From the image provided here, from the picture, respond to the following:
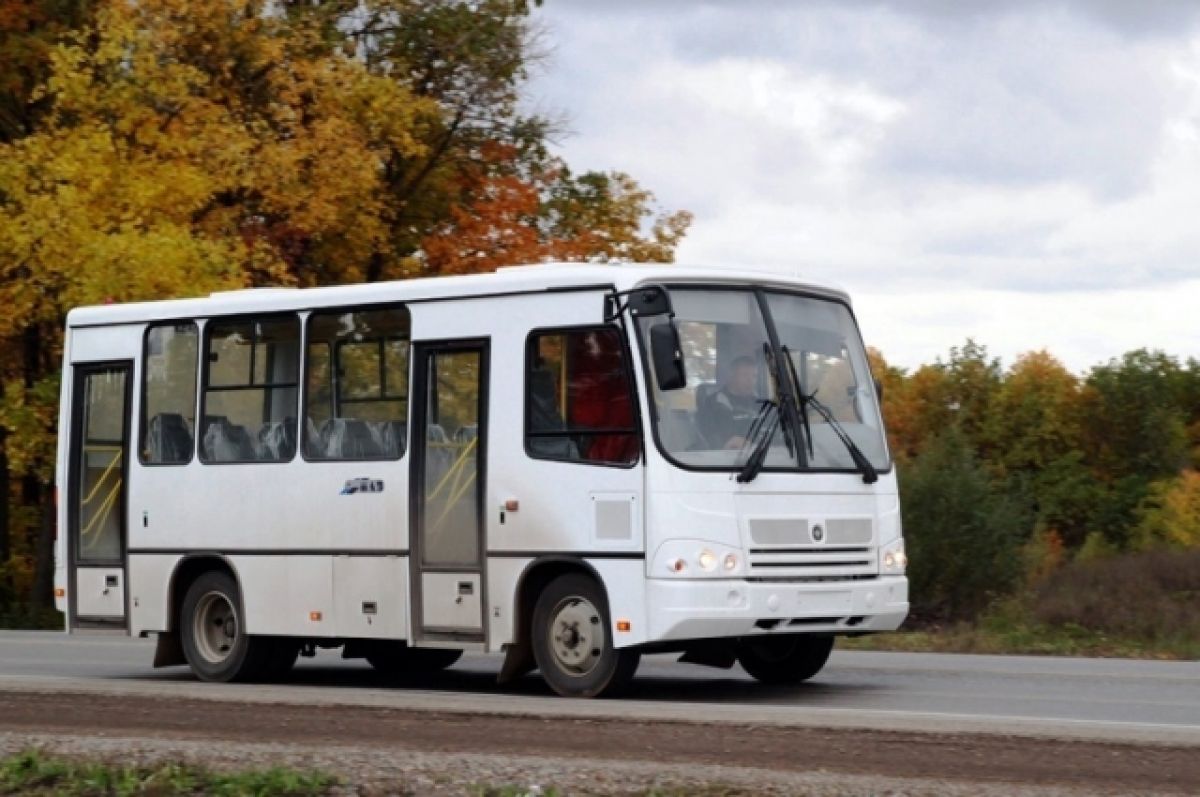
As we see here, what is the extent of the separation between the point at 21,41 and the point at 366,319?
2199 cm

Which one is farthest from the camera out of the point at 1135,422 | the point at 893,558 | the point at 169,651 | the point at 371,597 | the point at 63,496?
the point at 1135,422

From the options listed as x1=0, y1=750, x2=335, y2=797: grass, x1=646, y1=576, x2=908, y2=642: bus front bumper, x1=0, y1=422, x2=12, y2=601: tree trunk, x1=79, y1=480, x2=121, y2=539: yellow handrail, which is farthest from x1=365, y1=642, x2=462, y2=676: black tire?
x1=0, y1=422, x2=12, y2=601: tree trunk

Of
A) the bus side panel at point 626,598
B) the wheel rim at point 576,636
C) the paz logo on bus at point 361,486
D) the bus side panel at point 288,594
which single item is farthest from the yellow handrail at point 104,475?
the bus side panel at point 626,598

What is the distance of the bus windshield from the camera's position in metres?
14.1

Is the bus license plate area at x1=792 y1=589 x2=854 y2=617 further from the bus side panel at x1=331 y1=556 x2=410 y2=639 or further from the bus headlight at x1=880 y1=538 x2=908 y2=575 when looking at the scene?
the bus side panel at x1=331 y1=556 x2=410 y2=639

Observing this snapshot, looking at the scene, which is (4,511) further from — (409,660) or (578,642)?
(578,642)

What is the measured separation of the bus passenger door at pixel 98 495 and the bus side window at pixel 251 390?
3.76 ft

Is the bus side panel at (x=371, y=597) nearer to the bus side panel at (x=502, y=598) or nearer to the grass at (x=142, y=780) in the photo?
the bus side panel at (x=502, y=598)

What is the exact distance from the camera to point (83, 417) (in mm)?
18672

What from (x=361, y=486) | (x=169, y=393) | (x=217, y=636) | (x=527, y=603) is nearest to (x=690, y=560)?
(x=527, y=603)

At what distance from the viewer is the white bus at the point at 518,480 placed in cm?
1402

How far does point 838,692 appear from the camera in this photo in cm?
1513

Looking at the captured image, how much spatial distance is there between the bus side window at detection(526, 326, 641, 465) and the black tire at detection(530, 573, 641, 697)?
87cm

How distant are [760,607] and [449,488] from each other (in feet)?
8.52
